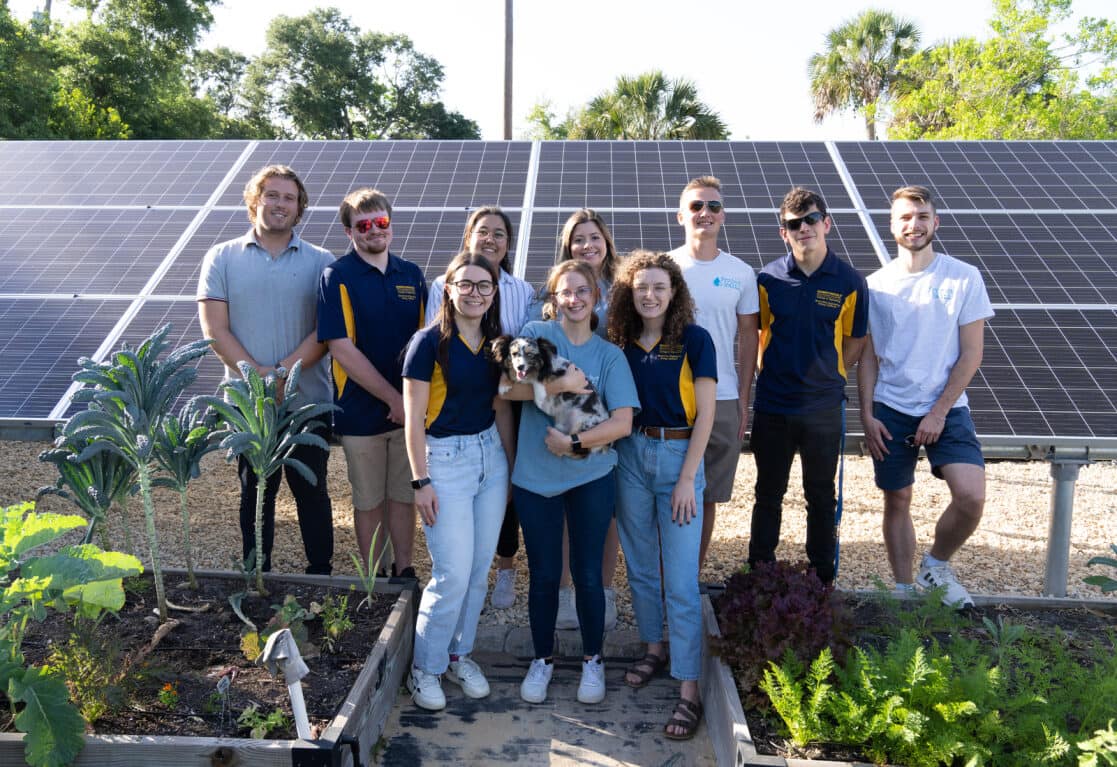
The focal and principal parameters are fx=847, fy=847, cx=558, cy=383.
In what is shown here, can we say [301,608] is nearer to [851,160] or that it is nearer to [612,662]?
[612,662]

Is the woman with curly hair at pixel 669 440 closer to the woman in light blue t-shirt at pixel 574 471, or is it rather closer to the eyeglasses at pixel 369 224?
the woman in light blue t-shirt at pixel 574 471

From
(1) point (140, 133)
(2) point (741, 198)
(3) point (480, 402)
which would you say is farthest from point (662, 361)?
(1) point (140, 133)

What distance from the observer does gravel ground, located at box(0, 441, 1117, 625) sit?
643cm

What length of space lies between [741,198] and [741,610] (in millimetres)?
5382

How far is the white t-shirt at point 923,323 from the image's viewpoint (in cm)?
478

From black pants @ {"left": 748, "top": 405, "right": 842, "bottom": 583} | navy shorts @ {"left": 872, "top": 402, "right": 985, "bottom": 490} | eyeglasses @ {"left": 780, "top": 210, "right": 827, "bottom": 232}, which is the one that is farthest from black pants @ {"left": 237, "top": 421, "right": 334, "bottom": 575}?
navy shorts @ {"left": 872, "top": 402, "right": 985, "bottom": 490}

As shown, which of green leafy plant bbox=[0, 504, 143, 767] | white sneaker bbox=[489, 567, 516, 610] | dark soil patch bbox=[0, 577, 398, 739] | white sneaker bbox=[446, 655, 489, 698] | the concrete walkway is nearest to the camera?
green leafy plant bbox=[0, 504, 143, 767]

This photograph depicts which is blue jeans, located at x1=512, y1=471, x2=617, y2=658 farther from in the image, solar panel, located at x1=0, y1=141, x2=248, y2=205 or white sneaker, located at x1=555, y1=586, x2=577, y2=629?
solar panel, located at x1=0, y1=141, x2=248, y2=205

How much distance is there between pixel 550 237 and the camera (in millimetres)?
7621

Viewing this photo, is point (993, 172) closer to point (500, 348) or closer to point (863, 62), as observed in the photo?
point (500, 348)

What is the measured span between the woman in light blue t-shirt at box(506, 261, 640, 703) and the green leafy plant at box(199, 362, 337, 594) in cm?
111

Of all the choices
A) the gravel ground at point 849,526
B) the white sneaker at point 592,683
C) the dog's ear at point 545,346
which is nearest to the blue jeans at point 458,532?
the dog's ear at point 545,346

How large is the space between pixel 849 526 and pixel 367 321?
485cm

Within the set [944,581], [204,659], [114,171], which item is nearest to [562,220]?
[944,581]
